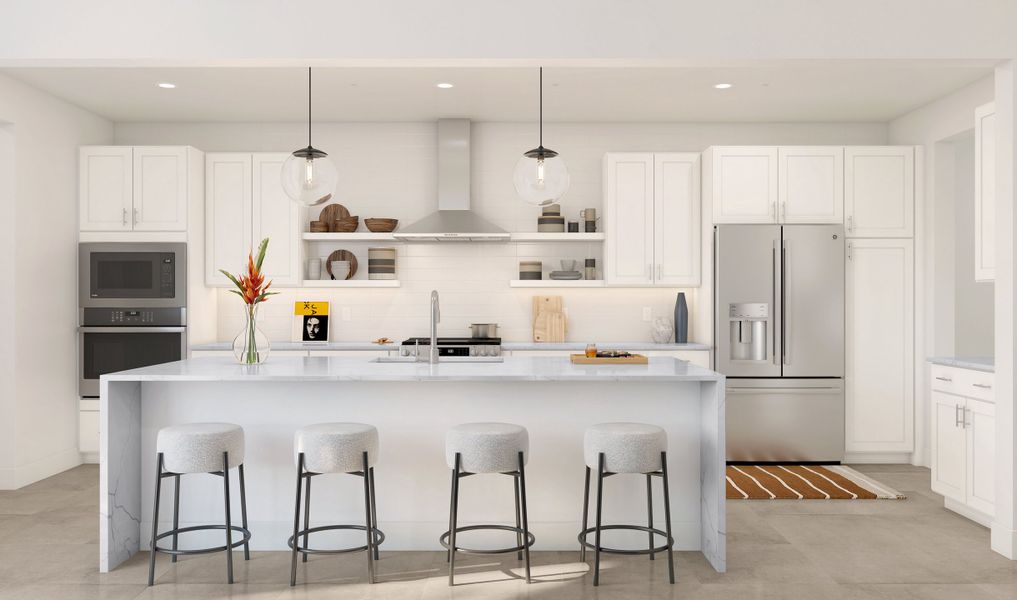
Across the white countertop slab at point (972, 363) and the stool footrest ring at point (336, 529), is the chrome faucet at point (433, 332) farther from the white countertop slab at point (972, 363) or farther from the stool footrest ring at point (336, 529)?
the white countertop slab at point (972, 363)

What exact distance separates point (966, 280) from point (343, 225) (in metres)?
4.94

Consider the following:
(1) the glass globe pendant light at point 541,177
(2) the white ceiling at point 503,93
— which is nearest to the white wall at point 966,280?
(2) the white ceiling at point 503,93

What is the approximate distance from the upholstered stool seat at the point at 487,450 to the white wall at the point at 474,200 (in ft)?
10.5

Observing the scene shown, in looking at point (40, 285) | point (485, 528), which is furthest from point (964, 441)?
point (40, 285)

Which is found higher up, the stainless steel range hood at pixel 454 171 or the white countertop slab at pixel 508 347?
the stainless steel range hood at pixel 454 171

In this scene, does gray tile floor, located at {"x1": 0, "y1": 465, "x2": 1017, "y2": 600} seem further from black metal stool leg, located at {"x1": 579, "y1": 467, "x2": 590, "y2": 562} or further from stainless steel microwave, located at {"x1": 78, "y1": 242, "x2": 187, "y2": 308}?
stainless steel microwave, located at {"x1": 78, "y1": 242, "x2": 187, "y2": 308}

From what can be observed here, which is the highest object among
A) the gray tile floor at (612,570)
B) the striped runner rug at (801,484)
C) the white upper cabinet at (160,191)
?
the white upper cabinet at (160,191)

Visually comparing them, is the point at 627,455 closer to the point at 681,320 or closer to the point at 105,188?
the point at 681,320

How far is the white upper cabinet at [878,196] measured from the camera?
19.9 ft

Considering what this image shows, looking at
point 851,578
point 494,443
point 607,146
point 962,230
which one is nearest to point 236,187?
point 607,146

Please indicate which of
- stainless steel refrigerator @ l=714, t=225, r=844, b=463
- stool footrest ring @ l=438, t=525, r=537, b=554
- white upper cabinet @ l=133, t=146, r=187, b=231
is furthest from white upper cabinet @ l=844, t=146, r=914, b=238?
white upper cabinet @ l=133, t=146, r=187, b=231

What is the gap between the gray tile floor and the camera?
3.38 meters

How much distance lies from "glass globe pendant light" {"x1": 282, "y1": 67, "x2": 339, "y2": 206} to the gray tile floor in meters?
1.82

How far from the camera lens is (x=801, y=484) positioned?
531 cm
